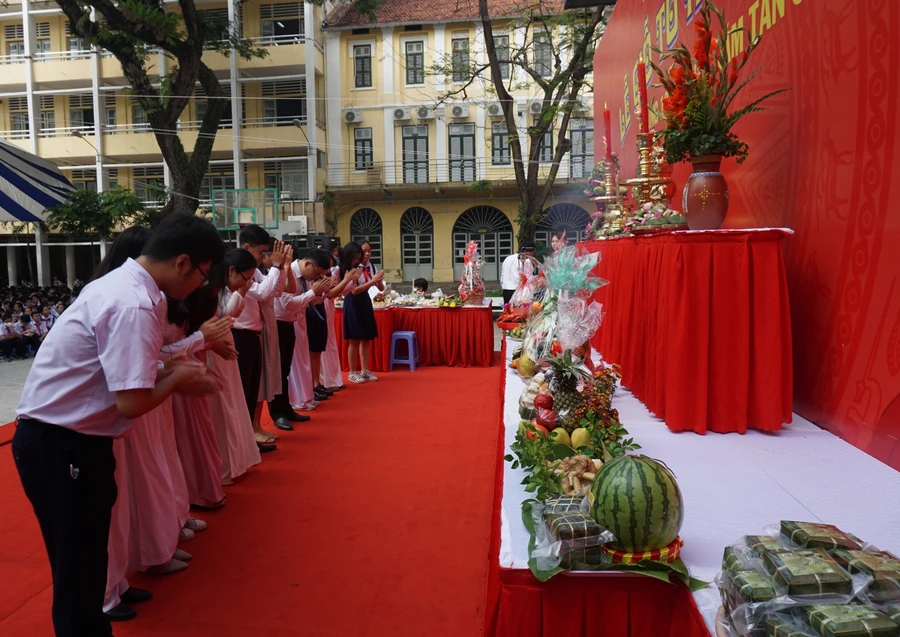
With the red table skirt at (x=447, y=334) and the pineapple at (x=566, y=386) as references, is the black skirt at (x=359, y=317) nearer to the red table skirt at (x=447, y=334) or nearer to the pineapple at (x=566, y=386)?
the red table skirt at (x=447, y=334)

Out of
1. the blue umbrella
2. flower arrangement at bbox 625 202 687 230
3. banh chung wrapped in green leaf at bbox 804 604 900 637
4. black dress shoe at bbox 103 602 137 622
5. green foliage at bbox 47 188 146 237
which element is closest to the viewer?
banh chung wrapped in green leaf at bbox 804 604 900 637

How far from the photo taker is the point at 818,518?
5.87 ft

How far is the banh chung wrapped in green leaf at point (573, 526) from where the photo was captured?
1.48 m

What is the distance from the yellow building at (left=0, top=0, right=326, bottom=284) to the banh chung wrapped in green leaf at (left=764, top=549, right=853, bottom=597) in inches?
746

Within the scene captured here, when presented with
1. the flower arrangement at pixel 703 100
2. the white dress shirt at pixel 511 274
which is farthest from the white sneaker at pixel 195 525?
the white dress shirt at pixel 511 274

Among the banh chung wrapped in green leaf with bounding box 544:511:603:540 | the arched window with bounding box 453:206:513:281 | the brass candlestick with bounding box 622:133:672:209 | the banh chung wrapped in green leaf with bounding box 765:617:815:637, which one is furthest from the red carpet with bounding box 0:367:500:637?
the arched window with bounding box 453:206:513:281

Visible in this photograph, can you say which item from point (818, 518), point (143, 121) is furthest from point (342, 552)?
point (143, 121)

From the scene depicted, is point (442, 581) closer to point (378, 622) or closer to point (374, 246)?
point (378, 622)

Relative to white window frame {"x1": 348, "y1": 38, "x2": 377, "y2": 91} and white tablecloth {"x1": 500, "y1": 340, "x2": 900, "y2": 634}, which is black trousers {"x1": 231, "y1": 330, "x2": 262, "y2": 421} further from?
white window frame {"x1": 348, "y1": 38, "x2": 377, "y2": 91}

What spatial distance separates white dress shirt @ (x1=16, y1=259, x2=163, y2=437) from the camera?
5.30 ft

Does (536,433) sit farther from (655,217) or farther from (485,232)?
(485,232)

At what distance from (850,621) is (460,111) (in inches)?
774

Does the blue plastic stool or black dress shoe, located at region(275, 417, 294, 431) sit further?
the blue plastic stool

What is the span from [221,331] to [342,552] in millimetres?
1102
